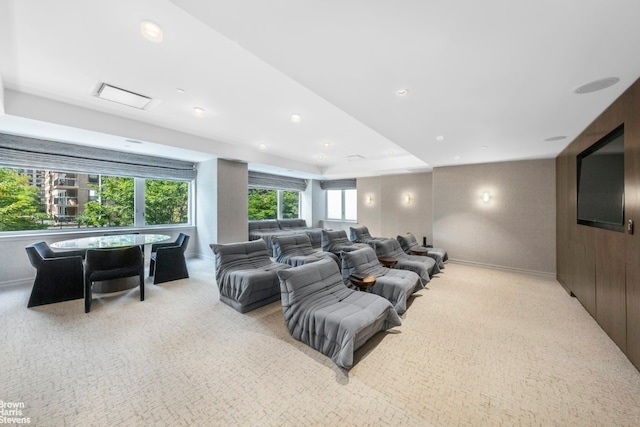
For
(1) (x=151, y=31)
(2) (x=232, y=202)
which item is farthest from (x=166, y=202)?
(1) (x=151, y=31)

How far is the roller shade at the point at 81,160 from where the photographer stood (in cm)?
424

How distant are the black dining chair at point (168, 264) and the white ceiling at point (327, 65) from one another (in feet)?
6.73

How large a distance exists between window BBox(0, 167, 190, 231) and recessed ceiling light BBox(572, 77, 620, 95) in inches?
303

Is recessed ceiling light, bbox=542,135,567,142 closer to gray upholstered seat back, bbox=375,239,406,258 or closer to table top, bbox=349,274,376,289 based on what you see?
gray upholstered seat back, bbox=375,239,406,258

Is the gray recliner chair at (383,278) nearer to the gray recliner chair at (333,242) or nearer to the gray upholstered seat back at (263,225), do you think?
the gray recliner chair at (333,242)

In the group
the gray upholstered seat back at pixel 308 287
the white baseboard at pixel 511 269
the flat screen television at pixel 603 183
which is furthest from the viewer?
the white baseboard at pixel 511 269

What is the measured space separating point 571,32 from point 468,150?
3483 mm

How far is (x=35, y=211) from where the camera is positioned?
15.3ft

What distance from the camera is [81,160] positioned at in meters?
4.87

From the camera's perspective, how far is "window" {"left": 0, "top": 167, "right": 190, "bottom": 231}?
448cm

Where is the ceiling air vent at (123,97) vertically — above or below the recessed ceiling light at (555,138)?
above

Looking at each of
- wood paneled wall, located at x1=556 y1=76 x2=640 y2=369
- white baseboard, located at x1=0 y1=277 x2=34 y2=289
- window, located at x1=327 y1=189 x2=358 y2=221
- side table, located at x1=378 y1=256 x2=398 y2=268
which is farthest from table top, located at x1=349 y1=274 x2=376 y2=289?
window, located at x1=327 y1=189 x2=358 y2=221

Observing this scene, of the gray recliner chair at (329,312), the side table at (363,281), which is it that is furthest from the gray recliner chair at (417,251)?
the gray recliner chair at (329,312)

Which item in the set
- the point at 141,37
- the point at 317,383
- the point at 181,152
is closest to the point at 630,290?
the point at 317,383
